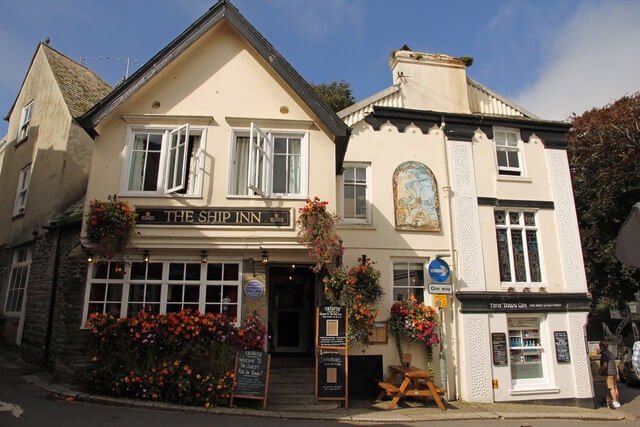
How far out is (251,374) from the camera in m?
8.41

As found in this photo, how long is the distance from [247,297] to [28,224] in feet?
30.4

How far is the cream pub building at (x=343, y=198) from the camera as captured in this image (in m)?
9.20

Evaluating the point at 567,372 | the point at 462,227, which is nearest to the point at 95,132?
the point at 462,227

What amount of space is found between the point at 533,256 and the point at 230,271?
9400 millimetres

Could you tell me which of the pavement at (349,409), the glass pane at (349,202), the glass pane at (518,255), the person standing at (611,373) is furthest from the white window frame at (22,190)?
the person standing at (611,373)

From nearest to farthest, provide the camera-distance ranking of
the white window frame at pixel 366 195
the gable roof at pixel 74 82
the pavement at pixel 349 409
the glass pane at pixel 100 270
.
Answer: the pavement at pixel 349 409
the glass pane at pixel 100 270
the white window frame at pixel 366 195
the gable roof at pixel 74 82

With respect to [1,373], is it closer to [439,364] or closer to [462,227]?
[439,364]

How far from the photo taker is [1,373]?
32.2 ft

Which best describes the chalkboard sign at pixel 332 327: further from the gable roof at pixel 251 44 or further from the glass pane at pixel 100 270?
the glass pane at pixel 100 270

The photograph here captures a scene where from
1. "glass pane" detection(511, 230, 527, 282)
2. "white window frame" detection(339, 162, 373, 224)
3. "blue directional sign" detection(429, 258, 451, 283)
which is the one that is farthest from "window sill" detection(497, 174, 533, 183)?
"white window frame" detection(339, 162, 373, 224)

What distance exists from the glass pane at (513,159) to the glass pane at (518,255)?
2237 mm

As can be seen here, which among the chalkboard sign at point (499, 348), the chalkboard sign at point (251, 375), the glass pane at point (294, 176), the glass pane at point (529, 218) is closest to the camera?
the chalkboard sign at point (251, 375)

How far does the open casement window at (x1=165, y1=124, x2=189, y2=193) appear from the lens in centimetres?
912

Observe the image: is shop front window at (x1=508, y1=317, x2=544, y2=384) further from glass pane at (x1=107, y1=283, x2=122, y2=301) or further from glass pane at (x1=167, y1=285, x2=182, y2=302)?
glass pane at (x1=107, y1=283, x2=122, y2=301)
